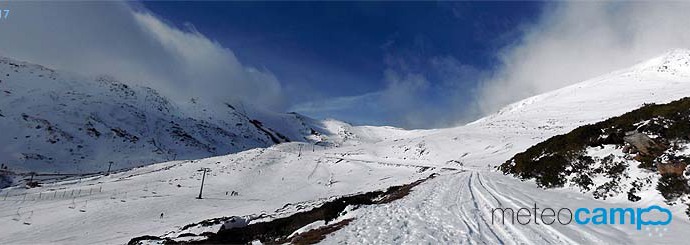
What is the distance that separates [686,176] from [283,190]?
161ft

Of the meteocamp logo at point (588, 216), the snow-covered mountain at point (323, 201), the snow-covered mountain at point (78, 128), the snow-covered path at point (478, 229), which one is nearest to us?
the snow-covered path at point (478, 229)

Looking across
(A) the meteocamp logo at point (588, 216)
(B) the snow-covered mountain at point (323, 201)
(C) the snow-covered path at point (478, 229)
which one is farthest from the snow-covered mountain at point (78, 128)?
(A) the meteocamp logo at point (588, 216)

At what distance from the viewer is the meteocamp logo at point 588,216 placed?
11.2 m

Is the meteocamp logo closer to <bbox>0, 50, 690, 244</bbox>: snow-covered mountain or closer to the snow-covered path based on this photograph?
the snow-covered path

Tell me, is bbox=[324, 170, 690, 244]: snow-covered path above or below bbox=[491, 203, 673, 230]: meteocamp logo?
below

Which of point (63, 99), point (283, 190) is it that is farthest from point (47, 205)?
point (63, 99)

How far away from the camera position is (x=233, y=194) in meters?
50.9

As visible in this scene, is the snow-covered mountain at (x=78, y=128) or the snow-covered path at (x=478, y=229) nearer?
the snow-covered path at (x=478, y=229)

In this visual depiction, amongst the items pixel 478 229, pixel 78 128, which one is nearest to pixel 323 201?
pixel 478 229

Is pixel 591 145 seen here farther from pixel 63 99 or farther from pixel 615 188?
pixel 63 99

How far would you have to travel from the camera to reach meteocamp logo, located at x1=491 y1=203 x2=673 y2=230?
11250mm

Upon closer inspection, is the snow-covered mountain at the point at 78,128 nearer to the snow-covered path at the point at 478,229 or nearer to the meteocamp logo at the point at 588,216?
the snow-covered path at the point at 478,229

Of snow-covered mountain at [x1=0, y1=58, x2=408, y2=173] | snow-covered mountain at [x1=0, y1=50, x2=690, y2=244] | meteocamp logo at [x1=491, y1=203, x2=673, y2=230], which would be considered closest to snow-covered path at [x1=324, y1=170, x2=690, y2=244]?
snow-covered mountain at [x1=0, y1=50, x2=690, y2=244]

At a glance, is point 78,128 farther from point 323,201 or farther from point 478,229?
point 478,229
